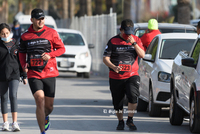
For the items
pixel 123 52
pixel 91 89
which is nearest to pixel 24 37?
pixel 123 52

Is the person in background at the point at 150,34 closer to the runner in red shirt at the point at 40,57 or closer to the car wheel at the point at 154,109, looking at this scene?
the car wheel at the point at 154,109

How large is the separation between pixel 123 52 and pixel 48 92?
5.14 feet

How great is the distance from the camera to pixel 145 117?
10.7 metres

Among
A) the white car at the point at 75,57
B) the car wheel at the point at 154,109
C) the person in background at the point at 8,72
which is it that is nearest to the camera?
the person in background at the point at 8,72

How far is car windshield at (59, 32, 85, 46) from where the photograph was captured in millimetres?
21594

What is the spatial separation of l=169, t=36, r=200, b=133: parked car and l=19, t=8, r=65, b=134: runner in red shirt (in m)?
2.06

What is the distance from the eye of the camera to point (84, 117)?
420 inches

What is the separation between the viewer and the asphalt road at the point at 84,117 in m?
9.02

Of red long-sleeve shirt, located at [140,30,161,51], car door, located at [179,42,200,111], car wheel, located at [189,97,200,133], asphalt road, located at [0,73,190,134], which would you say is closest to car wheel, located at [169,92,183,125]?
asphalt road, located at [0,73,190,134]

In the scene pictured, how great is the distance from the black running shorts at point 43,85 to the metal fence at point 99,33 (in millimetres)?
14403

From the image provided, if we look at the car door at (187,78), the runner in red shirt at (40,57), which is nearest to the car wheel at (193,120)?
the car door at (187,78)

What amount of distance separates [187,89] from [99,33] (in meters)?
16.5

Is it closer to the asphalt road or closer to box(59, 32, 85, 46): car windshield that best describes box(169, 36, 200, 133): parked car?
the asphalt road

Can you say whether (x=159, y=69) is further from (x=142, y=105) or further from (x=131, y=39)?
(x=131, y=39)
